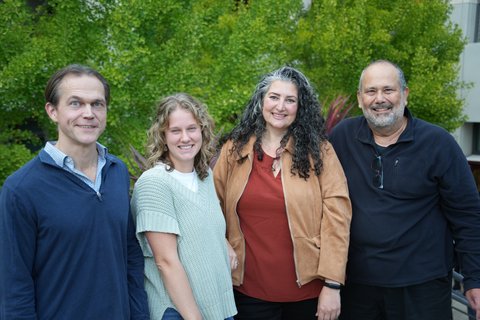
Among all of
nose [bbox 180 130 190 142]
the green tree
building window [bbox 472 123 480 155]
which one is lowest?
nose [bbox 180 130 190 142]

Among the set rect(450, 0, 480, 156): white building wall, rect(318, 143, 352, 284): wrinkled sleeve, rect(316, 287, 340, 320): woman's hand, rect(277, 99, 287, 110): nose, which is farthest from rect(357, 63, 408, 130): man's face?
rect(450, 0, 480, 156): white building wall

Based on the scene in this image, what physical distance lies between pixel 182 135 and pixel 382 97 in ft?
4.34

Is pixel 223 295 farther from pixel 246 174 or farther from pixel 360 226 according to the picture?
pixel 360 226

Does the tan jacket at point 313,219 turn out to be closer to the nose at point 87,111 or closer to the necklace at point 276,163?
the necklace at point 276,163

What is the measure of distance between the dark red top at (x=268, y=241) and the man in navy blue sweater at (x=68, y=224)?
0.85 metres

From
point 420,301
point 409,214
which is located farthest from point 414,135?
point 420,301

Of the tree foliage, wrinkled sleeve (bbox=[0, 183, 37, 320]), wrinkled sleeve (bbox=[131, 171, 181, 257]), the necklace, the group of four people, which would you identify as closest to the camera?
wrinkled sleeve (bbox=[0, 183, 37, 320])

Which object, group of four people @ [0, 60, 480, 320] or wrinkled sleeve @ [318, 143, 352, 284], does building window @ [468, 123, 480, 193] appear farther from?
wrinkled sleeve @ [318, 143, 352, 284]

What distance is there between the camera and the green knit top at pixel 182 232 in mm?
2334

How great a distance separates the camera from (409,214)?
2.95 m

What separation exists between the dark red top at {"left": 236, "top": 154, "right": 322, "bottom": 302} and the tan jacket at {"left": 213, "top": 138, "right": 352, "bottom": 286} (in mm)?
40

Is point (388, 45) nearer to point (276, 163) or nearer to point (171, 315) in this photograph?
point (276, 163)

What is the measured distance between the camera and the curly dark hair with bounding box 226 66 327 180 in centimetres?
285

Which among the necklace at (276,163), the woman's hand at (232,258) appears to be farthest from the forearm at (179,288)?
the necklace at (276,163)
